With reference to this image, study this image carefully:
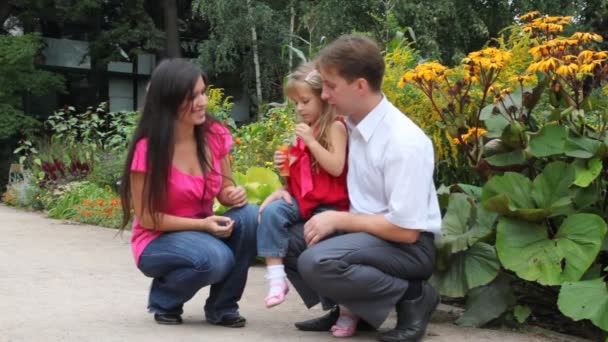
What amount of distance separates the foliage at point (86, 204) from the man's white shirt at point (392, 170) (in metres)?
5.71

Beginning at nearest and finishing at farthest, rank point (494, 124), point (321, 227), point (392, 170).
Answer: point (392, 170), point (321, 227), point (494, 124)

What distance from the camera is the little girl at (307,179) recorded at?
3.64 metres

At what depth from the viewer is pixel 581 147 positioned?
383cm

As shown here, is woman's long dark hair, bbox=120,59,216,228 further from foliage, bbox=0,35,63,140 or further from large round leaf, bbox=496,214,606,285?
foliage, bbox=0,35,63,140

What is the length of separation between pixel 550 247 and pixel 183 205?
158 cm

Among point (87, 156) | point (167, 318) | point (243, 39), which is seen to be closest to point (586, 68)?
point (167, 318)

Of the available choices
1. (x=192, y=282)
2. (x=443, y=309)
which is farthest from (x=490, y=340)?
(x=192, y=282)

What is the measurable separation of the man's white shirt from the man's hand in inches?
4.4

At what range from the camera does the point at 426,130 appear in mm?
5039

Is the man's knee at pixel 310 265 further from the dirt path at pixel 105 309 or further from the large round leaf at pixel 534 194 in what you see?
the large round leaf at pixel 534 194

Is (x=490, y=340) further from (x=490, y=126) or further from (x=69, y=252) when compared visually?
(x=69, y=252)

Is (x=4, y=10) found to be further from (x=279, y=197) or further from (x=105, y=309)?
(x=279, y=197)

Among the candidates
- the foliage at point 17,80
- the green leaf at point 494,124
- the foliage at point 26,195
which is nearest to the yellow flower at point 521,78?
the green leaf at point 494,124

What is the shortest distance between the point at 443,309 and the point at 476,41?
17621 millimetres
